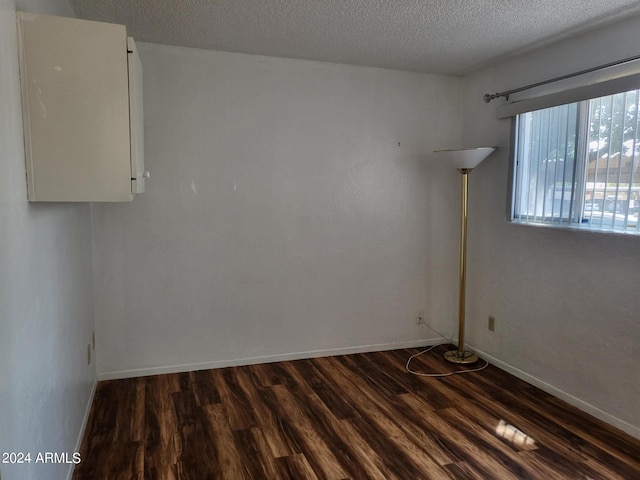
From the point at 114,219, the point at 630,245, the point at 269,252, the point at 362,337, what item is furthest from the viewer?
the point at 362,337

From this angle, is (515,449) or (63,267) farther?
(515,449)

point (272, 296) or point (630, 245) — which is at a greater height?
point (630, 245)

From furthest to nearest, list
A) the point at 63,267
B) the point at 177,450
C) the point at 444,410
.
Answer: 1. the point at 444,410
2. the point at 177,450
3. the point at 63,267

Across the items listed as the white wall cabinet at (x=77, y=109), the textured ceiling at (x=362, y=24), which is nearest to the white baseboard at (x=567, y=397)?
the textured ceiling at (x=362, y=24)

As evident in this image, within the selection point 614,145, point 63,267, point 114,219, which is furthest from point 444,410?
point 114,219

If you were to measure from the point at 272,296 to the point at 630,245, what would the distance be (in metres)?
2.36

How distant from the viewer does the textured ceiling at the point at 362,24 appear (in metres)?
2.40

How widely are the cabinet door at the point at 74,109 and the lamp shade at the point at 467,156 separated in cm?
238

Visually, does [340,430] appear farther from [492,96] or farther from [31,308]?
[492,96]

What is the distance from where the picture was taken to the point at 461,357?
3.63 m

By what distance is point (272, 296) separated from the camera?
3516mm

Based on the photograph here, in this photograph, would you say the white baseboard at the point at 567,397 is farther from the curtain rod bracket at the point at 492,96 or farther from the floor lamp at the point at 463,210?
the curtain rod bracket at the point at 492,96

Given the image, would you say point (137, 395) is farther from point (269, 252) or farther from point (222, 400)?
point (269, 252)

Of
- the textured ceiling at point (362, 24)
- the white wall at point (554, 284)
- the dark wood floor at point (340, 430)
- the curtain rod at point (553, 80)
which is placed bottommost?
the dark wood floor at point (340, 430)
